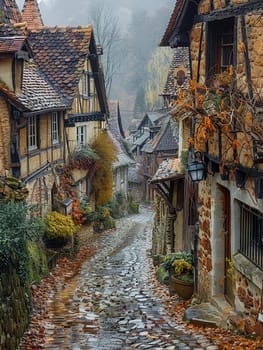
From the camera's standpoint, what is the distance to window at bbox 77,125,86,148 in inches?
974

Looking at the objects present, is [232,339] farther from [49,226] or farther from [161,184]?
[49,226]

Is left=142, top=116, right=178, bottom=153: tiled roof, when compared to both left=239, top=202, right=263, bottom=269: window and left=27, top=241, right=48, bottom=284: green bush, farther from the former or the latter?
left=239, top=202, right=263, bottom=269: window

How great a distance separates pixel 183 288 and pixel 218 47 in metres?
5.30

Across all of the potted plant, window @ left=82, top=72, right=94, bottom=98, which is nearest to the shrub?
the potted plant

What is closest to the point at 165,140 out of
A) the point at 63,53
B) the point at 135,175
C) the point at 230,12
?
the point at 135,175

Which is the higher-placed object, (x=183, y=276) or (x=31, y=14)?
(x=31, y=14)

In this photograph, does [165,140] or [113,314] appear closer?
[113,314]

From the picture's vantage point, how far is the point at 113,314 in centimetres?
1130

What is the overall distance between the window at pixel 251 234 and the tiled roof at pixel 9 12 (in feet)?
43.3

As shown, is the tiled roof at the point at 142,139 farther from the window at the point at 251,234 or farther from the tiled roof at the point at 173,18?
the window at the point at 251,234

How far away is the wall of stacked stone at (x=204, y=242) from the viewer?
11.1 m

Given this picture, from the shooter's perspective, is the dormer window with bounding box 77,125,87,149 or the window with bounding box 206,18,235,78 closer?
the window with bounding box 206,18,235,78

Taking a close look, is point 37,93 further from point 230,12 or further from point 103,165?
point 230,12

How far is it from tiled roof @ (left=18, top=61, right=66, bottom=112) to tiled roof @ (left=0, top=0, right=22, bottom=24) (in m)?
1.73
